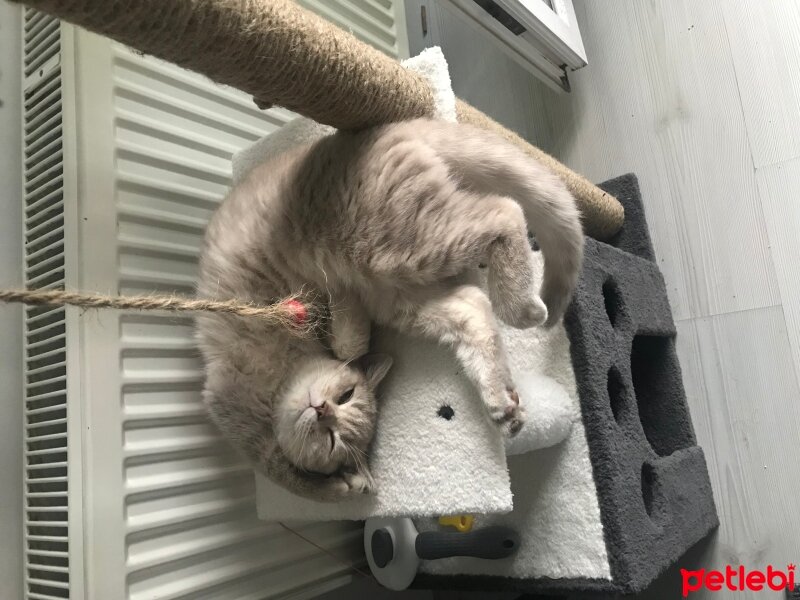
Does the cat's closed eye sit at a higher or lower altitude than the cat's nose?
higher

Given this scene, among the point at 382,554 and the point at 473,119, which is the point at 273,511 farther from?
the point at 473,119

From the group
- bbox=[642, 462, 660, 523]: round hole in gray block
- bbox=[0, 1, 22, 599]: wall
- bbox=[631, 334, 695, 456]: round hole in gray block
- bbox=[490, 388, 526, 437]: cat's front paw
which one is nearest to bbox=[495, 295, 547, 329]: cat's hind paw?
bbox=[490, 388, 526, 437]: cat's front paw

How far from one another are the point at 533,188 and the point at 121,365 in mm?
792

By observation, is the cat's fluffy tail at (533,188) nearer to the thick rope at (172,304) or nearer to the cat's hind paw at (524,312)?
the cat's hind paw at (524,312)

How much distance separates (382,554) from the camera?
1.26 meters

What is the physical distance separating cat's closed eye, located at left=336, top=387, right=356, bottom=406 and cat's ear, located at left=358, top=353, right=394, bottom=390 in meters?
0.03

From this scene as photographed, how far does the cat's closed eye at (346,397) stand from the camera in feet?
3.26

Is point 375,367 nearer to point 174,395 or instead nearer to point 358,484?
point 358,484

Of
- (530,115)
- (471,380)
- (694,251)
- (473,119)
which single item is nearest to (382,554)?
(471,380)

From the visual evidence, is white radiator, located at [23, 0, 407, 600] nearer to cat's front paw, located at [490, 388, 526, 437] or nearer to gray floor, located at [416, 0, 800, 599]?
cat's front paw, located at [490, 388, 526, 437]

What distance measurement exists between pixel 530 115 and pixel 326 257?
1.12 metres

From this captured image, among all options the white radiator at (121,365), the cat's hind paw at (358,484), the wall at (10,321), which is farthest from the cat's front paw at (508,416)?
the wall at (10,321)

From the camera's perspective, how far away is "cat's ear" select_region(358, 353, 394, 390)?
3.33ft

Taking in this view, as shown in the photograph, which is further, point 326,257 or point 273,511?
point 273,511
